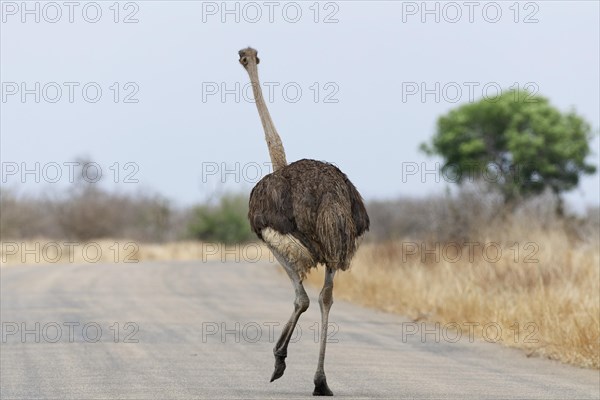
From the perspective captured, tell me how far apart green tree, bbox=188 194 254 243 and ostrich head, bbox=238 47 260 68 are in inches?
1796

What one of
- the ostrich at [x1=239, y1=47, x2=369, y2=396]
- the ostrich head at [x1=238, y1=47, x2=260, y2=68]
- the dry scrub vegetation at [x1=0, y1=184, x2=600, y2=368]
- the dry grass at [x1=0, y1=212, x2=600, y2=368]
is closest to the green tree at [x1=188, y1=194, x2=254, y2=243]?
the dry scrub vegetation at [x1=0, y1=184, x2=600, y2=368]

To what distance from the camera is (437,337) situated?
15531 mm

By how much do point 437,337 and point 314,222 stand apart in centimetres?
664

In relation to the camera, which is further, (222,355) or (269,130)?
(222,355)

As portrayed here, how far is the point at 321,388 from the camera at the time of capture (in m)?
9.75

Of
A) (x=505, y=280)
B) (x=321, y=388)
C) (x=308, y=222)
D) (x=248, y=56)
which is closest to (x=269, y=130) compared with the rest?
(x=248, y=56)

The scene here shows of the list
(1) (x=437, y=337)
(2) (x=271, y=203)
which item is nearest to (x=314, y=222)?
(2) (x=271, y=203)

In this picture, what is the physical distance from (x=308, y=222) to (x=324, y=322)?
0.78m

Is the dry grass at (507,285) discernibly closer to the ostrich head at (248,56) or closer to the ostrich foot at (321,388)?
the ostrich foot at (321,388)

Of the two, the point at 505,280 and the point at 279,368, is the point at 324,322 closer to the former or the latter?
the point at 279,368

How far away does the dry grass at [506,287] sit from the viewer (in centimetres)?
1408

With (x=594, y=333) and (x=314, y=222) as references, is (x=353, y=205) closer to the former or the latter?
(x=314, y=222)

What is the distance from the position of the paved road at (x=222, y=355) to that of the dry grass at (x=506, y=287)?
0.44 m

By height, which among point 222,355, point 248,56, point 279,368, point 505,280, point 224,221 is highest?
point 248,56
